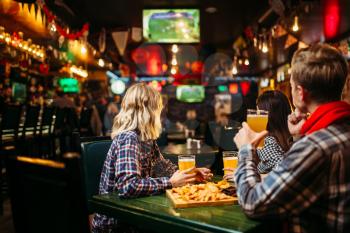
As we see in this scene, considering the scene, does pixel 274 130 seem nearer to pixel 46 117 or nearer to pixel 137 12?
pixel 46 117

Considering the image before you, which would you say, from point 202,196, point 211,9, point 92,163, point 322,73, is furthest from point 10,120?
point 211,9

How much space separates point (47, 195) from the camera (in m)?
1.28

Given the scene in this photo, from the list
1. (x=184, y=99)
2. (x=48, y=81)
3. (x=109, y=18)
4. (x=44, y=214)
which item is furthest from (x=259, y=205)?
(x=184, y=99)

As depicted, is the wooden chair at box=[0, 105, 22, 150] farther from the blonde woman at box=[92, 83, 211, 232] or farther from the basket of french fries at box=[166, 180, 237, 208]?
the basket of french fries at box=[166, 180, 237, 208]

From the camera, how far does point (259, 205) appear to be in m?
1.39

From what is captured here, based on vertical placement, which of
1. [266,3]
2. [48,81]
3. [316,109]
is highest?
[266,3]

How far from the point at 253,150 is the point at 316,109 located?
0.31 meters

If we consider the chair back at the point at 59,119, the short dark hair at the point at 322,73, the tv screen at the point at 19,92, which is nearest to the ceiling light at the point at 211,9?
the chair back at the point at 59,119

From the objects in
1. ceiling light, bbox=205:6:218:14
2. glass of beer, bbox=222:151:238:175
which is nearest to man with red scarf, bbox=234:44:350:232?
glass of beer, bbox=222:151:238:175

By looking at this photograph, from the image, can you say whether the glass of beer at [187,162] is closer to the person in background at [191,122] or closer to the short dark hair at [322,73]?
the short dark hair at [322,73]

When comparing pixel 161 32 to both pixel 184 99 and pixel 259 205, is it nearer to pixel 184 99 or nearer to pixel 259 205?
pixel 259 205

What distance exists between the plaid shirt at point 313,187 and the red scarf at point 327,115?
0.10 ft

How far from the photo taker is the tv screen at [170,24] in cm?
663

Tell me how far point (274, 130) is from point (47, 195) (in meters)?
1.91
